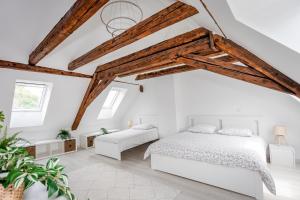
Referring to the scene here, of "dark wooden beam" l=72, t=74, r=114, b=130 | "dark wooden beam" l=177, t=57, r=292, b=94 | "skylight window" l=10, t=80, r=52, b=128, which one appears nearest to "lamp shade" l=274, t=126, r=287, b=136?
"dark wooden beam" l=177, t=57, r=292, b=94

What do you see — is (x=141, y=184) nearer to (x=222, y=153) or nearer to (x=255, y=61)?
(x=222, y=153)

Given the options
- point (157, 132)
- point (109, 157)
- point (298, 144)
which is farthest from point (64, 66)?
point (298, 144)

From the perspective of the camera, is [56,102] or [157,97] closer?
[56,102]

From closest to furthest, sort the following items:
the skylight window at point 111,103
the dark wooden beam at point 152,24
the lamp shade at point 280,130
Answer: the dark wooden beam at point 152,24 → the lamp shade at point 280,130 → the skylight window at point 111,103

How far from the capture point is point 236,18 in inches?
54.7

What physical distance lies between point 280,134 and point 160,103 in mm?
3382

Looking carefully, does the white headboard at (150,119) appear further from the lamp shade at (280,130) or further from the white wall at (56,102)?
the lamp shade at (280,130)

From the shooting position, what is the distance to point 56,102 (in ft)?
14.5

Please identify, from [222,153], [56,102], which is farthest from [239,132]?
[56,102]

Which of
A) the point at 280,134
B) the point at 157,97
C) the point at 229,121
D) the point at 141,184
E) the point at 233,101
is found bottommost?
the point at 141,184

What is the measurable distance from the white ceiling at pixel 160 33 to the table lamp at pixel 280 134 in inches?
75.9

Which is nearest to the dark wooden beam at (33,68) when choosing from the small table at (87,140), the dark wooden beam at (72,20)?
the dark wooden beam at (72,20)

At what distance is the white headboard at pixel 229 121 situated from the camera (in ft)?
12.9

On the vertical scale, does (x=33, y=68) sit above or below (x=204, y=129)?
above
